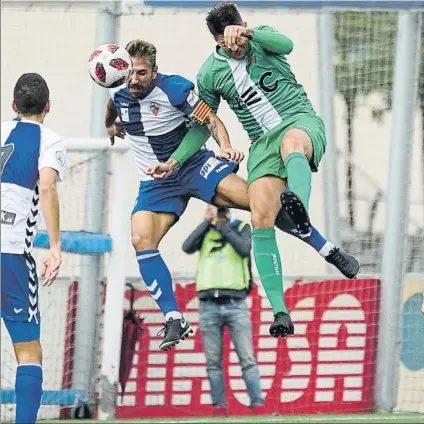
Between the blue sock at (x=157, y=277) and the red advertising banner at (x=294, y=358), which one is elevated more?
the blue sock at (x=157, y=277)

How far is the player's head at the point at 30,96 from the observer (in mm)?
7941

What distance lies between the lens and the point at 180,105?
925 cm

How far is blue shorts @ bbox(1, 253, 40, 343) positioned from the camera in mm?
7859

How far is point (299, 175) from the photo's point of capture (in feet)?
28.5

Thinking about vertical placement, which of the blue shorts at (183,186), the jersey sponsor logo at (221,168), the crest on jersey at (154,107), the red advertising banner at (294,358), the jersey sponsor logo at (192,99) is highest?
the jersey sponsor logo at (192,99)

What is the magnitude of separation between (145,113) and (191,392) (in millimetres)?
3794

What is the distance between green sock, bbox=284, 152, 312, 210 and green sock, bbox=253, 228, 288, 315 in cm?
52

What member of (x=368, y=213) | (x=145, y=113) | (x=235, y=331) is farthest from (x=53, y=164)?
(x=368, y=213)

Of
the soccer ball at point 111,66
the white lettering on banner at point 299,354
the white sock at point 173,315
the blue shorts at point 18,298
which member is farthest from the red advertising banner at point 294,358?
the blue shorts at point 18,298

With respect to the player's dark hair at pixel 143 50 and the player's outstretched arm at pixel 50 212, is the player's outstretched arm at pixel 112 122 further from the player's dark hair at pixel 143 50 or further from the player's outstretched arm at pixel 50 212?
the player's outstretched arm at pixel 50 212

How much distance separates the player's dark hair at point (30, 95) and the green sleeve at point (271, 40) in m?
1.53

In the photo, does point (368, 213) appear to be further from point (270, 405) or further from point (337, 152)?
point (270, 405)

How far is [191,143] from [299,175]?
3.01 feet

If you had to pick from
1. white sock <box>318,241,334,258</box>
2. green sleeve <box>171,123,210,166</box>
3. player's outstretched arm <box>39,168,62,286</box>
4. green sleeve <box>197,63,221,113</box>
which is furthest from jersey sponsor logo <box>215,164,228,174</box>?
player's outstretched arm <box>39,168,62,286</box>
